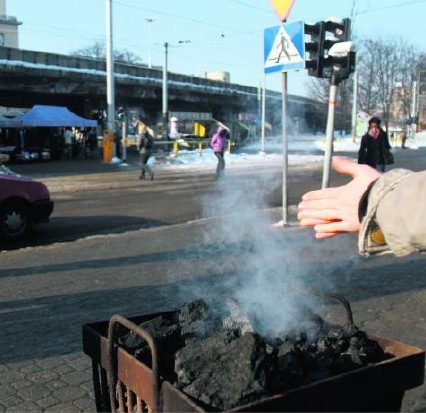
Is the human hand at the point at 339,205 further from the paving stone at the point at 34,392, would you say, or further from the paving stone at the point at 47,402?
the paving stone at the point at 34,392

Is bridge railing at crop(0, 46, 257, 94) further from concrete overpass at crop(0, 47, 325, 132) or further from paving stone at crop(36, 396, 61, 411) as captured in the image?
paving stone at crop(36, 396, 61, 411)

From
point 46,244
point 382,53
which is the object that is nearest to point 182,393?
point 46,244

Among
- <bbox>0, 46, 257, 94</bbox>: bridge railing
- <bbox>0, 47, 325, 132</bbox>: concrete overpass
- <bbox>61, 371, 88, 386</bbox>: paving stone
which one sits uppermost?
<bbox>0, 46, 257, 94</bbox>: bridge railing

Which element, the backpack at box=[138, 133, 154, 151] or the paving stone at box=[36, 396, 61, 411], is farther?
the backpack at box=[138, 133, 154, 151]

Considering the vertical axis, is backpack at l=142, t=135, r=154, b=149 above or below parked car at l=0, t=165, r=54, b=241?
above

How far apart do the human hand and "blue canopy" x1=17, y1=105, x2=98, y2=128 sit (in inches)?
1292

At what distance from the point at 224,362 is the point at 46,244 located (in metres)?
7.47

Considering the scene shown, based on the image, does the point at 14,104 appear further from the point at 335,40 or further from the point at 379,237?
the point at 379,237

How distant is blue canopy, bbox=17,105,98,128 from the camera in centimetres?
3300

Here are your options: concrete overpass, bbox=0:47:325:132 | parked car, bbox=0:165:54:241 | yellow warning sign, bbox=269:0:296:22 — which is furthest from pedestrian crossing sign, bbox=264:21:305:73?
concrete overpass, bbox=0:47:325:132

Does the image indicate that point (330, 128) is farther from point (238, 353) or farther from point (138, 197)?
point (138, 197)

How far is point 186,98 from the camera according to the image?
48094 mm

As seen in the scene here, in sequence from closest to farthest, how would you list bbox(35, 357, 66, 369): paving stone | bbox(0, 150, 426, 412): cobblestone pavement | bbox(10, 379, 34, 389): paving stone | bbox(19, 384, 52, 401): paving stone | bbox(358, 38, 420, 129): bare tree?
bbox(19, 384, 52, 401): paving stone, bbox(10, 379, 34, 389): paving stone, bbox(0, 150, 426, 412): cobblestone pavement, bbox(35, 357, 66, 369): paving stone, bbox(358, 38, 420, 129): bare tree

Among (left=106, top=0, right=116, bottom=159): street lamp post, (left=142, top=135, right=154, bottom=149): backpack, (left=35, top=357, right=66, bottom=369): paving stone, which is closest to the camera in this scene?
(left=35, top=357, right=66, bottom=369): paving stone
